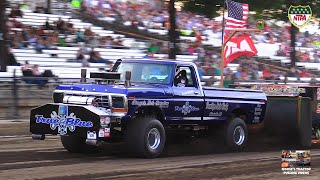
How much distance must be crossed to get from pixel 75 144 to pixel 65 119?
3.58 feet

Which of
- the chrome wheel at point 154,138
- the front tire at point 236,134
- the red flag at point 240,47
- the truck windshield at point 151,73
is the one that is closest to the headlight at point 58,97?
the truck windshield at point 151,73

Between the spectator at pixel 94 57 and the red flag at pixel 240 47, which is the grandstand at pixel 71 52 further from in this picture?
the red flag at pixel 240 47

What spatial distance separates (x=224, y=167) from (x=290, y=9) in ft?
63.4

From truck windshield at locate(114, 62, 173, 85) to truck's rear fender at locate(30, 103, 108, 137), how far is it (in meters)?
1.47

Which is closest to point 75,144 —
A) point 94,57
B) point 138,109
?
point 138,109

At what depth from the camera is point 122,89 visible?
9555 millimetres

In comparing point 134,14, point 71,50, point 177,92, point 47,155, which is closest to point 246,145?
point 177,92

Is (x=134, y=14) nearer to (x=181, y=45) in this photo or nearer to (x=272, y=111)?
(x=181, y=45)

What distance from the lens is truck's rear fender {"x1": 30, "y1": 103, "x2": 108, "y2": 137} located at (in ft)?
30.7

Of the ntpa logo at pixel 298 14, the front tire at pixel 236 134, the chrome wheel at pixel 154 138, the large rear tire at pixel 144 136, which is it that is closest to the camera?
the large rear tire at pixel 144 136

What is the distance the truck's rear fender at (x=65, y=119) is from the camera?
9.35 meters

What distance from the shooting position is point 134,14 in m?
30.0

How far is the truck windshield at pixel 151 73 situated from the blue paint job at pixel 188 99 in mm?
89

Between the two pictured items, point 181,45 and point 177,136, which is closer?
point 177,136
